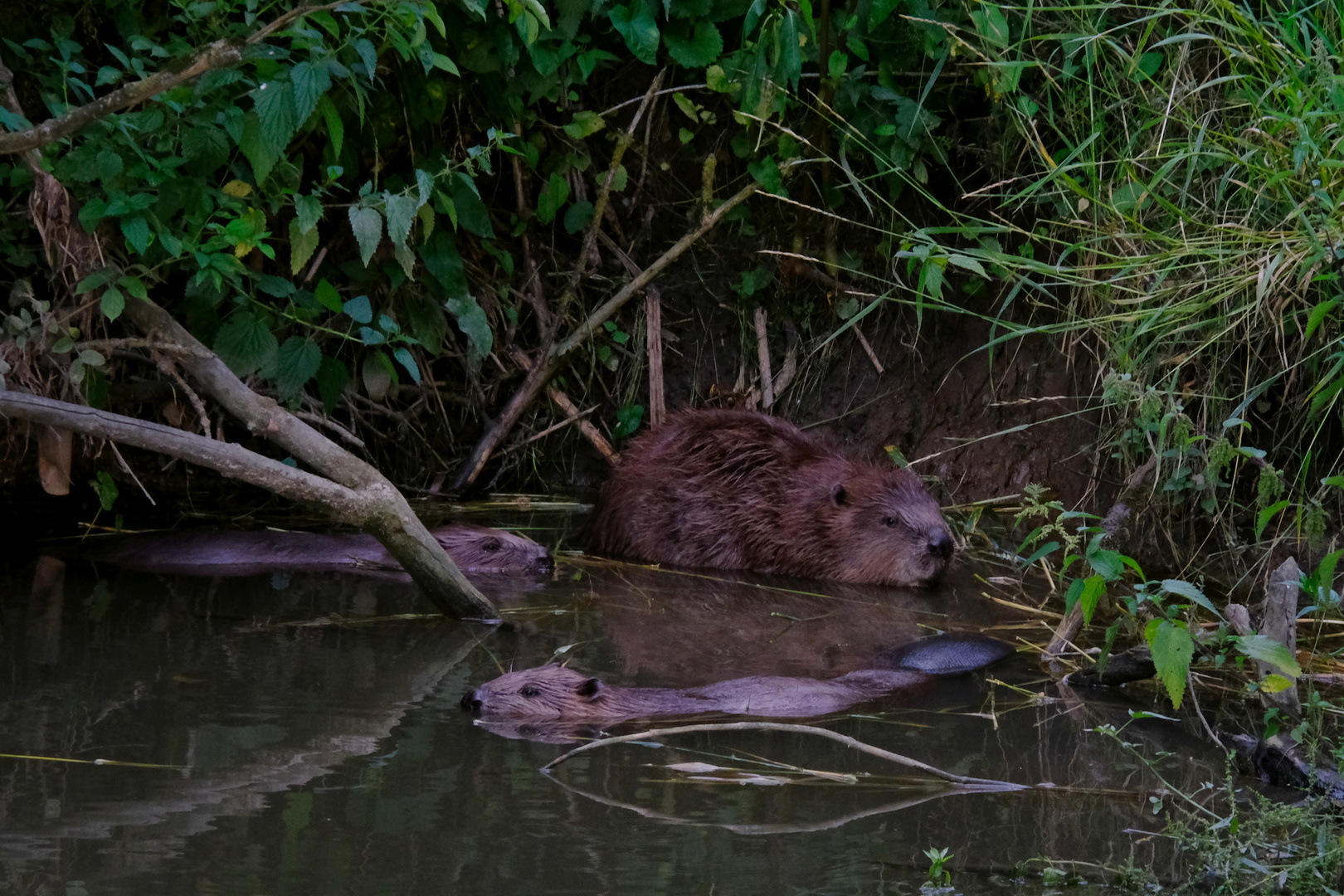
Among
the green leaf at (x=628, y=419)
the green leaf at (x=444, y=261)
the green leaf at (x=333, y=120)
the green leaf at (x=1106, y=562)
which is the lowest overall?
the green leaf at (x=1106, y=562)

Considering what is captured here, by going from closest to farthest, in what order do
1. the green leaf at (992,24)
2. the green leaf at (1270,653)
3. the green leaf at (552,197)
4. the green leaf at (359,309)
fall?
the green leaf at (1270,653) → the green leaf at (992,24) → the green leaf at (359,309) → the green leaf at (552,197)

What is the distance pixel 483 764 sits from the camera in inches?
105

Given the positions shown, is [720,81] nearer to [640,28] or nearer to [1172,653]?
[640,28]

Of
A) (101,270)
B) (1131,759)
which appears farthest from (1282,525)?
(101,270)

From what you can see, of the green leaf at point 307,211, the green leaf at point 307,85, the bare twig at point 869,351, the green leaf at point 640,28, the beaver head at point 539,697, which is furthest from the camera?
the bare twig at point 869,351

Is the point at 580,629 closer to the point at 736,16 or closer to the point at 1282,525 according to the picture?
the point at 1282,525

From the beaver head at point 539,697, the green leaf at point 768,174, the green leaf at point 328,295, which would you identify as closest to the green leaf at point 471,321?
the green leaf at point 328,295

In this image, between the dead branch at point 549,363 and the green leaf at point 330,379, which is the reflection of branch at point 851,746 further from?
the dead branch at point 549,363

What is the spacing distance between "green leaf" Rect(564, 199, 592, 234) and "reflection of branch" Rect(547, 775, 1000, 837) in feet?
10.6

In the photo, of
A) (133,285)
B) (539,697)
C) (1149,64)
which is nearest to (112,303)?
(133,285)

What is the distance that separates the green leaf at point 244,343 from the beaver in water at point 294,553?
0.55m

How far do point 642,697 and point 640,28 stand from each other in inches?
105

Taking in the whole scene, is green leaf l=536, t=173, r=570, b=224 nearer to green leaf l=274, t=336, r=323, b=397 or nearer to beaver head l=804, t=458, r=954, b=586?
green leaf l=274, t=336, r=323, b=397

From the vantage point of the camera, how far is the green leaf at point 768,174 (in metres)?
5.21
